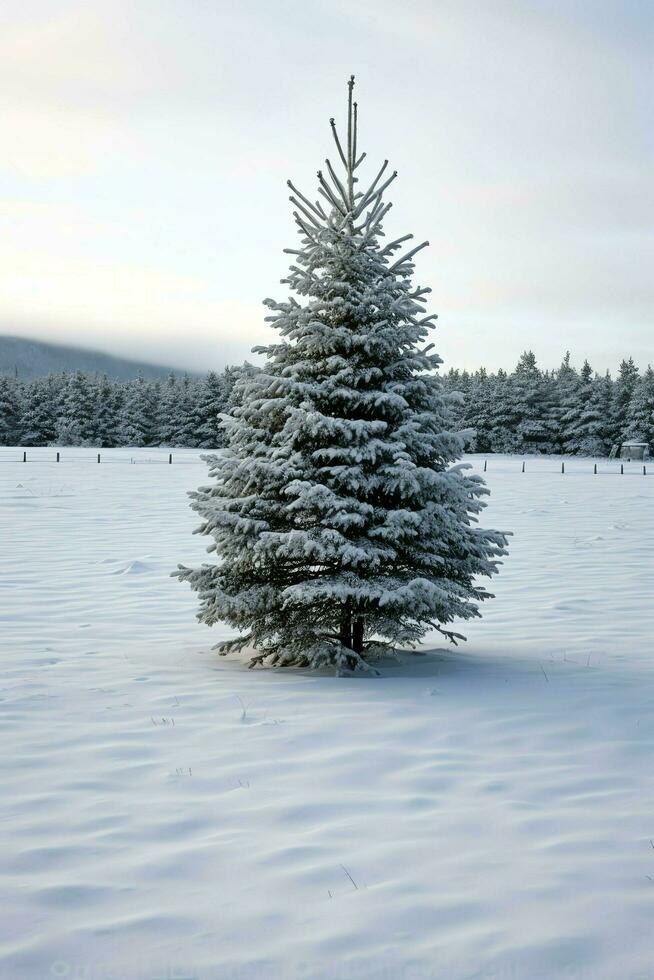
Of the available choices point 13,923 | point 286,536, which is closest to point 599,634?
point 286,536

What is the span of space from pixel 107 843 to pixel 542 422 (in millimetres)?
99531

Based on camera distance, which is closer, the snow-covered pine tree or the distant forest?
the snow-covered pine tree

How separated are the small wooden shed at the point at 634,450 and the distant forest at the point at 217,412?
21.8 ft

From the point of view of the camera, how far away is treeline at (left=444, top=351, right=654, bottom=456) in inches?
3797

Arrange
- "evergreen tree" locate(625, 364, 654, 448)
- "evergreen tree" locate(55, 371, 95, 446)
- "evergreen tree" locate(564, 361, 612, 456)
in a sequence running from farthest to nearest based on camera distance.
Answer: "evergreen tree" locate(55, 371, 95, 446) < "evergreen tree" locate(564, 361, 612, 456) < "evergreen tree" locate(625, 364, 654, 448)

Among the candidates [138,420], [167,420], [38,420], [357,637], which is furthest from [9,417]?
[357,637]

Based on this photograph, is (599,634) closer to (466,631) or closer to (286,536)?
(466,631)

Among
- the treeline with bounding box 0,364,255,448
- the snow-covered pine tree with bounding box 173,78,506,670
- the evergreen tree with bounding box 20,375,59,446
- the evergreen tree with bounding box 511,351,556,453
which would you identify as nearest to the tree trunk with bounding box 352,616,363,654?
the snow-covered pine tree with bounding box 173,78,506,670

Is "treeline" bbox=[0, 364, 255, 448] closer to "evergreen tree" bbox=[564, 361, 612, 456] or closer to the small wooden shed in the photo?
"evergreen tree" bbox=[564, 361, 612, 456]

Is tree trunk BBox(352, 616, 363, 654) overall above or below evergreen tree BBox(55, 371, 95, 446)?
below

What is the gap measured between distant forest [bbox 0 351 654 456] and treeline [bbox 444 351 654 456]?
0.36 feet

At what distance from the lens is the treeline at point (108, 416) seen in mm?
99500

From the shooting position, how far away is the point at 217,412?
327 feet

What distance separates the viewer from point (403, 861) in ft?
15.0
